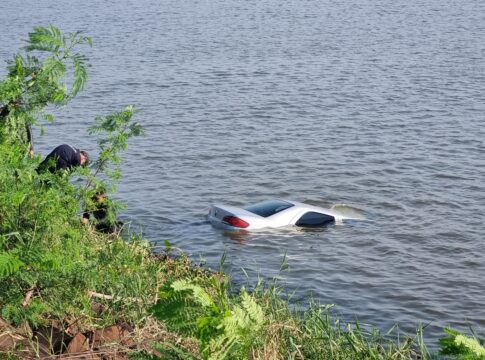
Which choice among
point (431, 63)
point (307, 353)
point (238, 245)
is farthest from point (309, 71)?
point (307, 353)

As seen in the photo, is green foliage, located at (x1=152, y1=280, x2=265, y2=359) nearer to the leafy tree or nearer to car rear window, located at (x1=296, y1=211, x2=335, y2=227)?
the leafy tree

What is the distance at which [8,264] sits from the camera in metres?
6.01

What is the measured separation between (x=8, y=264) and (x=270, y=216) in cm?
1118

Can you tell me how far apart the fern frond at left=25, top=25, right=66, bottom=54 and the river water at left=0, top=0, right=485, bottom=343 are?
504 centimetres

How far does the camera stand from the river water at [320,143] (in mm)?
15297

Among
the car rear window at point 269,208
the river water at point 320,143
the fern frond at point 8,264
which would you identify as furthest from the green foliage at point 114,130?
the car rear window at point 269,208

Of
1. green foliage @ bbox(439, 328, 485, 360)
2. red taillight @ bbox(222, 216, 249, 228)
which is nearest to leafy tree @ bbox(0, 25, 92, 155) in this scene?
green foliage @ bbox(439, 328, 485, 360)

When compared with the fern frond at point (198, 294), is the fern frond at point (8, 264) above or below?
below

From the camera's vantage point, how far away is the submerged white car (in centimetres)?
1670

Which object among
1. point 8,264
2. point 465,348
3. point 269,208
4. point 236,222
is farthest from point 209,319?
point 269,208

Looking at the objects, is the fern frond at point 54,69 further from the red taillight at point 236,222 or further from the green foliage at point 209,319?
the red taillight at point 236,222

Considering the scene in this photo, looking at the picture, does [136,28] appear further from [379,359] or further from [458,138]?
[379,359]

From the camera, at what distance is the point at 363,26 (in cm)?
4634

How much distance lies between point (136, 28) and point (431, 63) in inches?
657
